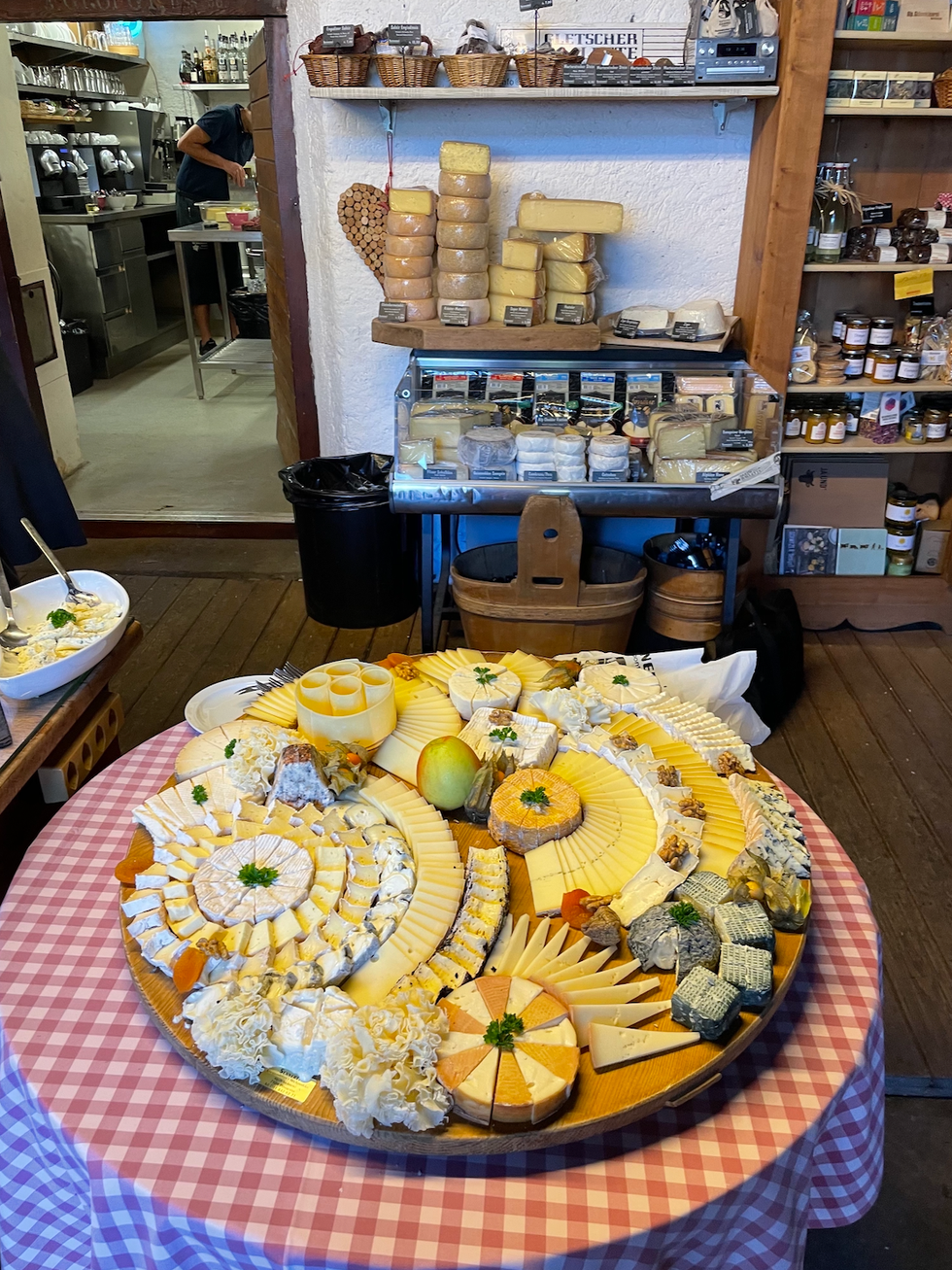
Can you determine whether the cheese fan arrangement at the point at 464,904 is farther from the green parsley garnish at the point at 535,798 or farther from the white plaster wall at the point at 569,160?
the white plaster wall at the point at 569,160

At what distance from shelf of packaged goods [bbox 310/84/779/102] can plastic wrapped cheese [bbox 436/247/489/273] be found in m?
0.47

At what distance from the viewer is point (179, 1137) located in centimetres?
123

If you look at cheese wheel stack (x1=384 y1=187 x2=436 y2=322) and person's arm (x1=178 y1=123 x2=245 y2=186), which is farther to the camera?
person's arm (x1=178 y1=123 x2=245 y2=186)

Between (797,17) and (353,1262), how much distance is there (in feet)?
11.5

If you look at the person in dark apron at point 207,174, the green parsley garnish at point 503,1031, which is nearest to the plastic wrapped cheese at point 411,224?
the green parsley garnish at point 503,1031

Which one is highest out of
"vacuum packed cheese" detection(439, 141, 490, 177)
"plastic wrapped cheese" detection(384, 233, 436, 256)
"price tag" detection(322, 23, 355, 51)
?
"price tag" detection(322, 23, 355, 51)

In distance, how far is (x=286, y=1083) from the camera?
1.25 metres

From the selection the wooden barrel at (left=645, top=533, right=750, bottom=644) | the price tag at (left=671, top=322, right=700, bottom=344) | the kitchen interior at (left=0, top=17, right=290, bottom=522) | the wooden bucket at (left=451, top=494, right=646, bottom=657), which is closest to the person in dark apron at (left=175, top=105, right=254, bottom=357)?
the kitchen interior at (left=0, top=17, right=290, bottom=522)

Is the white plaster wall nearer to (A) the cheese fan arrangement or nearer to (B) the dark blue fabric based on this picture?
(A) the cheese fan arrangement

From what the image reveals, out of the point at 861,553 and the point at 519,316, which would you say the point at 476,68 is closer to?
the point at 519,316

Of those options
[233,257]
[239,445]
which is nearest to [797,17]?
[239,445]

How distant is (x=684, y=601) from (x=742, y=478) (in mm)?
557

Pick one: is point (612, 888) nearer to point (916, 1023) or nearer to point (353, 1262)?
point (353, 1262)

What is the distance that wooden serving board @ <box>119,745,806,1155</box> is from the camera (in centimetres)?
118
